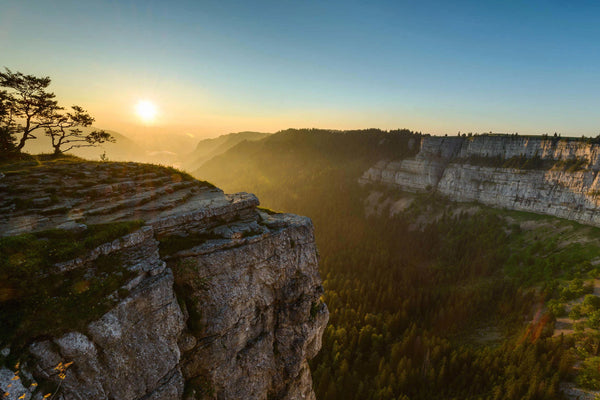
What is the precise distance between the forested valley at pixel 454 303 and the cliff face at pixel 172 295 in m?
27.2

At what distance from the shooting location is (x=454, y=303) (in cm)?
6775

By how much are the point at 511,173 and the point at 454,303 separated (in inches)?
2438

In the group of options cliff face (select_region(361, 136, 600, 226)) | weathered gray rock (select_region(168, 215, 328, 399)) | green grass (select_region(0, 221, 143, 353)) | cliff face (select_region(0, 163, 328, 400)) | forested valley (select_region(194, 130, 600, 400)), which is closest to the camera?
green grass (select_region(0, 221, 143, 353))

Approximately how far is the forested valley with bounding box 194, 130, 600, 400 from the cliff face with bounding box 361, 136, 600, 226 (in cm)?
549

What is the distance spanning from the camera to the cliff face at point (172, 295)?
13078mm

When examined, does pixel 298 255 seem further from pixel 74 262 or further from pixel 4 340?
pixel 4 340

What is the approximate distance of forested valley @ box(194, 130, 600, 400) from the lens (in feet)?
144

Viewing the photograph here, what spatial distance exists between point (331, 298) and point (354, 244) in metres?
39.2

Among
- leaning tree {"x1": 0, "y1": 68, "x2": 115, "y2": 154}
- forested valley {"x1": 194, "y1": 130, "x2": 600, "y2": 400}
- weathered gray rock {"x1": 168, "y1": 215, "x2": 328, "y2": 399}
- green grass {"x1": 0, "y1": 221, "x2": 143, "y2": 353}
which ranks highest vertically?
leaning tree {"x1": 0, "y1": 68, "x2": 115, "y2": 154}

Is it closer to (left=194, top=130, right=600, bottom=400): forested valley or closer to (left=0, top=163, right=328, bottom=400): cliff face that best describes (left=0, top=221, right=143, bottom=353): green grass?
(left=0, top=163, right=328, bottom=400): cliff face

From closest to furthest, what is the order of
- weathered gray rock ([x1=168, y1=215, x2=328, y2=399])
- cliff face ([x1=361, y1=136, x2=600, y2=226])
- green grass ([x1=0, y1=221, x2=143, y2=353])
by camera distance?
green grass ([x1=0, y1=221, x2=143, y2=353]), weathered gray rock ([x1=168, y1=215, x2=328, y2=399]), cliff face ([x1=361, y1=136, x2=600, y2=226])

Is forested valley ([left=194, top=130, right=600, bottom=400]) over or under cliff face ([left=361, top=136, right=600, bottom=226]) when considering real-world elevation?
under

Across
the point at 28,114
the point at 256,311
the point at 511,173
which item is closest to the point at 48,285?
the point at 256,311

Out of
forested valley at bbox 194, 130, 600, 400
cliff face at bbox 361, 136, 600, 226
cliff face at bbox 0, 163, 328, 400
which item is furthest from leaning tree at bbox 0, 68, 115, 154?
cliff face at bbox 361, 136, 600, 226
